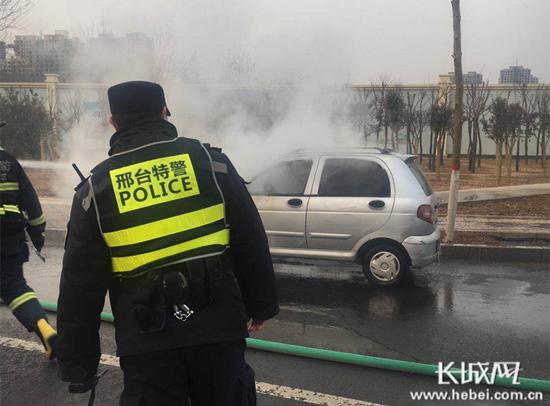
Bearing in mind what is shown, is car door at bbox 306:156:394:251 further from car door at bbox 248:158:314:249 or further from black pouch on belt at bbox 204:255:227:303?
black pouch on belt at bbox 204:255:227:303

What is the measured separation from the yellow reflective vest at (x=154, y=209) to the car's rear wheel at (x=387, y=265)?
418 centimetres

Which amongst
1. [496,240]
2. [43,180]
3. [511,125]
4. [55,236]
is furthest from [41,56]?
[511,125]

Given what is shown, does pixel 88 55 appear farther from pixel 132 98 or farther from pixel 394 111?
pixel 394 111

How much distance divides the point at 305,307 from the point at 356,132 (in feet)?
13.4

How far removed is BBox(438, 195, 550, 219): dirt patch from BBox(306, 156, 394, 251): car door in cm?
506

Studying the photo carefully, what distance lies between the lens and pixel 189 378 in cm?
192

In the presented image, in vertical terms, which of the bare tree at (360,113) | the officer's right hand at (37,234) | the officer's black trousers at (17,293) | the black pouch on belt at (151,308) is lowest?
the officer's black trousers at (17,293)

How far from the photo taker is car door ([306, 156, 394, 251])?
5926mm

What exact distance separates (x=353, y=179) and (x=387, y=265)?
1.10 meters

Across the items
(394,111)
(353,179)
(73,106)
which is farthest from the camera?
(394,111)

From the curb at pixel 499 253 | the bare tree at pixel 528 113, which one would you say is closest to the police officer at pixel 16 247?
the curb at pixel 499 253

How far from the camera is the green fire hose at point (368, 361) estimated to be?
3426mm

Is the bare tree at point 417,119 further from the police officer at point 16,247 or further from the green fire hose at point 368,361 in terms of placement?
the police officer at point 16,247

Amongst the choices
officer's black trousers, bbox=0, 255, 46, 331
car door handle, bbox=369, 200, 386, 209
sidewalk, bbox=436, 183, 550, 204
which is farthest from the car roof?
sidewalk, bbox=436, 183, 550, 204
